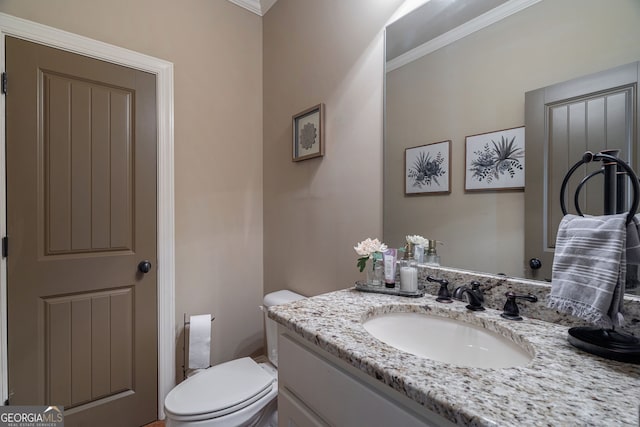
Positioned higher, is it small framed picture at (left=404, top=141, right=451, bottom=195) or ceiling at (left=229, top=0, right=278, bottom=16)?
ceiling at (left=229, top=0, right=278, bottom=16)

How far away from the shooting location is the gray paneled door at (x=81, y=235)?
1.32 metres

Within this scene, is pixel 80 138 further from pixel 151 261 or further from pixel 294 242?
pixel 294 242

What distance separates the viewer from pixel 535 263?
85 centimetres

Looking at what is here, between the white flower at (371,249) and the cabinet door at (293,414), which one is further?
the white flower at (371,249)

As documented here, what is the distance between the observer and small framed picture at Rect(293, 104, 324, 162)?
155cm

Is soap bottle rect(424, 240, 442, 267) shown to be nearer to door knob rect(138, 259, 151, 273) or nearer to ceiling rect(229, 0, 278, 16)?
door knob rect(138, 259, 151, 273)

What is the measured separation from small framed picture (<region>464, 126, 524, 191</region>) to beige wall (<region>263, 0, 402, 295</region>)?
39 cm

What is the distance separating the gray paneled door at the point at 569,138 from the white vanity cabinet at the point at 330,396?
611 mm

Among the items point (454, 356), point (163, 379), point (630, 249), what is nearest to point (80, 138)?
point (163, 379)

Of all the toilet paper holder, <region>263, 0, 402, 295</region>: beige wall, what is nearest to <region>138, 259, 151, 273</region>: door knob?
the toilet paper holder

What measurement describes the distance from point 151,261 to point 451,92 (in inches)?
69.3

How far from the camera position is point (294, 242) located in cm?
180

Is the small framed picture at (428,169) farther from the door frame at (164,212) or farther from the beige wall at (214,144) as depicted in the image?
the door frame at (164,212)

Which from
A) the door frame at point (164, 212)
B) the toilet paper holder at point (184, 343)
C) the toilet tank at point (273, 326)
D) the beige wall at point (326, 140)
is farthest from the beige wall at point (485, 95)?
the toilet paper holder at point (184, 343)
